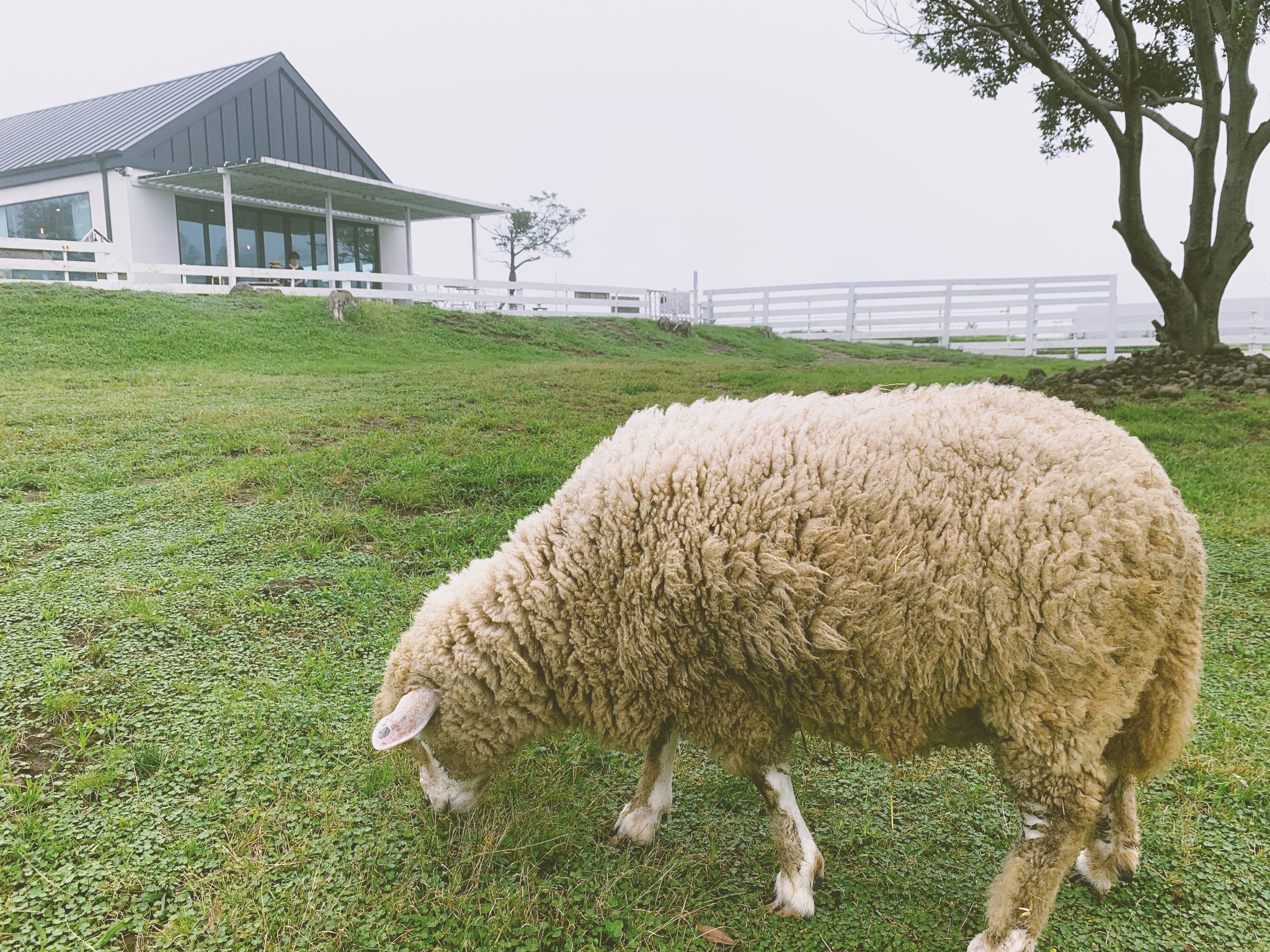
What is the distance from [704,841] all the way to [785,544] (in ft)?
4.20

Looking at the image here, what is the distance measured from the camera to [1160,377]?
9523 millimetres

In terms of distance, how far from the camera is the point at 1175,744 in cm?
231

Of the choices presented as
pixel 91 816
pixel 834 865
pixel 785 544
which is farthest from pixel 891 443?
pixel 91 816

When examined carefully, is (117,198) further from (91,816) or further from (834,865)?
(834,865)

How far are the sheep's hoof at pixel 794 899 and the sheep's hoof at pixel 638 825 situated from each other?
0.49 metres

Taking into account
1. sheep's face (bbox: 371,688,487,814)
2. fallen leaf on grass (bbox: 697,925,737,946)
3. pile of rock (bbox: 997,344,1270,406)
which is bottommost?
fallen leaf on grass (bbox: 697,925,737,946)

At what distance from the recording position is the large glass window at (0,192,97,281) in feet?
67.8

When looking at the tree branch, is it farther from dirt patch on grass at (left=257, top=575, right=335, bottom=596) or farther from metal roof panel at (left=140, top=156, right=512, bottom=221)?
metal roof panel at (left=140, top=156, right=512, bottom=221)

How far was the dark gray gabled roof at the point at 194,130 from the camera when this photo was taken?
20.9 meters

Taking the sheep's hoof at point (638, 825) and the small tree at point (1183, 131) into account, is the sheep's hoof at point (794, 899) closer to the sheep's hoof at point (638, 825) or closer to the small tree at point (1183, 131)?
the sheep's hoof at point (638, 825)

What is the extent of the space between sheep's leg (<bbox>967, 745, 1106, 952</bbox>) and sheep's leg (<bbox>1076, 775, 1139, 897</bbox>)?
1.26 ft

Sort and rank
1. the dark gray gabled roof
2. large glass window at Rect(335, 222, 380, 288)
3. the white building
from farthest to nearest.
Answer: large glass window at Rect(335, 222, 380, 288) < the dark gray gabled roof < the white building

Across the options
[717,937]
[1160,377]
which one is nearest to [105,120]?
[1160,377]

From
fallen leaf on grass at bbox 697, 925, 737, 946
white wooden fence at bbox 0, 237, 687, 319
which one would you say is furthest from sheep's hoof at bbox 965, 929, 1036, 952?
white wooden fence at bbox 0, 237, 687, 319
